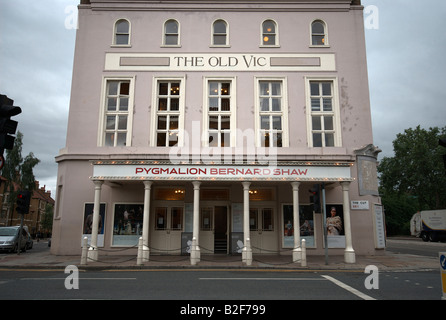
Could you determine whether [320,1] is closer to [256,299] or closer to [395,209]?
[256,299]

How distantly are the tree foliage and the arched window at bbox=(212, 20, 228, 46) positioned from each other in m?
35.1

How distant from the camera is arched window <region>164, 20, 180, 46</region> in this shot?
1938 cm

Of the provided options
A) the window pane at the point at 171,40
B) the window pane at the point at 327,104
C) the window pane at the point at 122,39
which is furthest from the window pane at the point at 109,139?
the window pane at the point at 327,104

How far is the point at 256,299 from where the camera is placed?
7.31 metres

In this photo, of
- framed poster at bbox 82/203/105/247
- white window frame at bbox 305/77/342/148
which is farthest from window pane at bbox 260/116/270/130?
framed poster at bbox 82/203/105/247

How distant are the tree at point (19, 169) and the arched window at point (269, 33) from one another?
34.4 metres

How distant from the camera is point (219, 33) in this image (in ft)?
63.6

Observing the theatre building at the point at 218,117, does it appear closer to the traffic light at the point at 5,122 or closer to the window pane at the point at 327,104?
the window pane at the point at 327,104

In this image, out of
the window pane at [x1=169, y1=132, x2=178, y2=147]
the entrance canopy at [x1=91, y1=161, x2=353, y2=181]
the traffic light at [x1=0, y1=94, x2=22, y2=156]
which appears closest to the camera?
the traffic light at [x1=0, y1=94, x2=22, y2=156]

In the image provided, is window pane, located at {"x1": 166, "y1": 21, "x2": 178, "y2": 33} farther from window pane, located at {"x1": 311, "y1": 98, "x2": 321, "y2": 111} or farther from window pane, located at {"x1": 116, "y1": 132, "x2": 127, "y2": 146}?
window pane, located at {"x1": 311, "y1": 98, "x2": 321, "y2": 111}

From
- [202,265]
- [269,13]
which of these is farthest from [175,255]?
[269,13]

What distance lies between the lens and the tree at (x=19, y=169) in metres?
39.7

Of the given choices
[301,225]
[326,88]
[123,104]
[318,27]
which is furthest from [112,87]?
[301,225]

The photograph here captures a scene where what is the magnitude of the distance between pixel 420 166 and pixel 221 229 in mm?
36561
